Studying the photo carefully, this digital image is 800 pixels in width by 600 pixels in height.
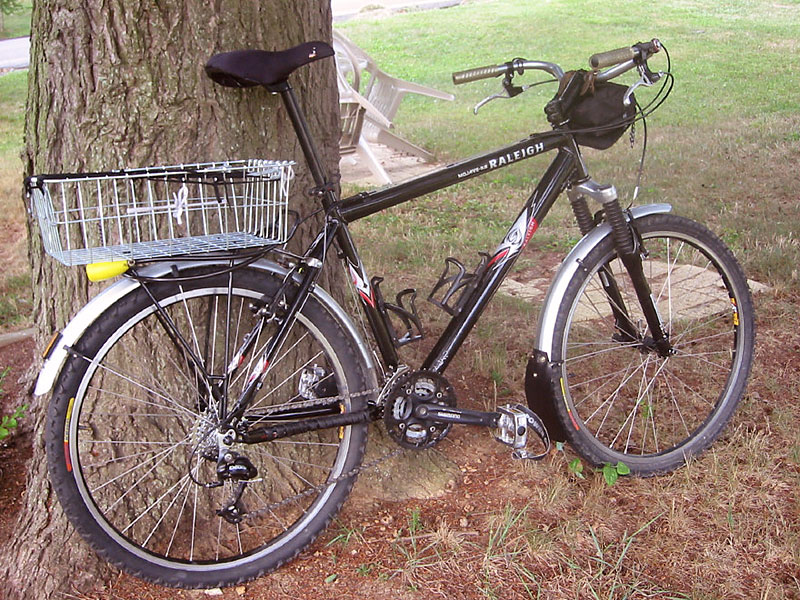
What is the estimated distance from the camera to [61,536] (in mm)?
2498

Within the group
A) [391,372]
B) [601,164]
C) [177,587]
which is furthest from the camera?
[601,164]

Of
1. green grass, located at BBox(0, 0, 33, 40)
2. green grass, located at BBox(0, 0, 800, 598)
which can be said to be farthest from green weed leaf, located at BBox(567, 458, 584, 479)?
green grass, located at BBox(0, 0, 33, 40)

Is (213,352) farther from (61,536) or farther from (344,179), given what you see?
(344,179)

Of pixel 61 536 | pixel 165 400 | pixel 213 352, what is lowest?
pixel 61 536

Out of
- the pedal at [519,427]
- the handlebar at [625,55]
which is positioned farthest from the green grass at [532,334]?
the handlebar at [625,55]

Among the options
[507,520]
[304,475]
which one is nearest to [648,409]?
[507,520]

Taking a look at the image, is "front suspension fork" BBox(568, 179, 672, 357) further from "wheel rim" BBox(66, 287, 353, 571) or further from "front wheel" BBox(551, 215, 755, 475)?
"wheel rim" BBox(66, 287, 353, 571)

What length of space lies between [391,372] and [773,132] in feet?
20.9

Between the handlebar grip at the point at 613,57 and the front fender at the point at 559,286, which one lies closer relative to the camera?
the handlebar grip at the point at 613,57

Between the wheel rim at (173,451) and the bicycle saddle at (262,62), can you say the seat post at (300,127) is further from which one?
the wheel rim at (173,451)

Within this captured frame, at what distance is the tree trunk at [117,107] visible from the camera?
234 centimetres

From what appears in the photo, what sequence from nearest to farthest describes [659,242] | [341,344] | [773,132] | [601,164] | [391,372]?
[341,344], [391,372], [659,242], [601,164], [773,132]

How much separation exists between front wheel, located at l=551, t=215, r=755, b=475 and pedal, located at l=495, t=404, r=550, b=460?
93 mm

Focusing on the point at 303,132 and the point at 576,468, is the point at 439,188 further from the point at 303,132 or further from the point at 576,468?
the point at 576,468
